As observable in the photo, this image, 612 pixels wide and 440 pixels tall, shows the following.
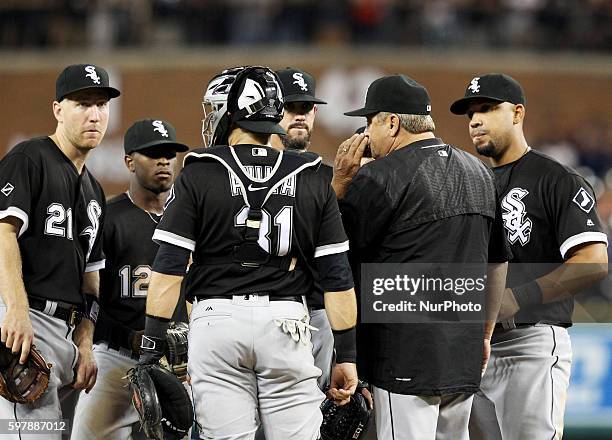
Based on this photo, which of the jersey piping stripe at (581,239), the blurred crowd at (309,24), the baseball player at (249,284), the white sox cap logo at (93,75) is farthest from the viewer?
the blurred crowd at (309,24)

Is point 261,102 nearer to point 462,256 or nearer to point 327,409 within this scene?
point 462,256

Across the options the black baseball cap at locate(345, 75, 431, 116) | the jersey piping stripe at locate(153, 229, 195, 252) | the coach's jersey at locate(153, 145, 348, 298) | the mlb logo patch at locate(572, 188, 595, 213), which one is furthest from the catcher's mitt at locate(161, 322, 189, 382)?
the mlb logo patch at locate(572, 188, 595, 213)

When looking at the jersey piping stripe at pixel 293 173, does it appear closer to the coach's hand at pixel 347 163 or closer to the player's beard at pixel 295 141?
the coach's hand at pixel 347 163

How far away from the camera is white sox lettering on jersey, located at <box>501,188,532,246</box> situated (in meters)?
5.73

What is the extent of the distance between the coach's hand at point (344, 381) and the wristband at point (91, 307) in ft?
5.12

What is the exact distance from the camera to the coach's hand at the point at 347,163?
5.15 m

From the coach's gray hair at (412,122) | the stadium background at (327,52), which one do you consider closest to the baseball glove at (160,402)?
the coach's gray hair at (412,122)

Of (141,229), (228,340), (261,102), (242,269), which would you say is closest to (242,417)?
(228,340)

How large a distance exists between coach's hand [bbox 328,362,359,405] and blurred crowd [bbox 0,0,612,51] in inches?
625

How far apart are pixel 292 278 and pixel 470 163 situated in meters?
1.19

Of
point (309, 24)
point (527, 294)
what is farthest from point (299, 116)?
point (309, 24)

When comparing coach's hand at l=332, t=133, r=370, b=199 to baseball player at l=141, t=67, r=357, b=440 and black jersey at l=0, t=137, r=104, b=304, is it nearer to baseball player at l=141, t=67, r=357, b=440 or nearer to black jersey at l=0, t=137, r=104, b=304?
baseball player at l=141, t=67, r=357, b=440

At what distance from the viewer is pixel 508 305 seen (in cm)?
561

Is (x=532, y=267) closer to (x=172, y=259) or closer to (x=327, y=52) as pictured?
(x=172, y=259)
